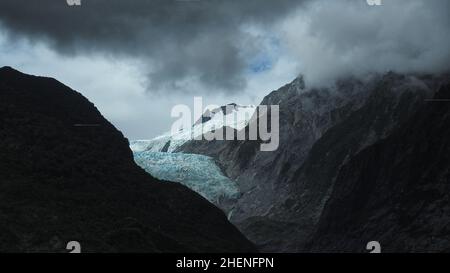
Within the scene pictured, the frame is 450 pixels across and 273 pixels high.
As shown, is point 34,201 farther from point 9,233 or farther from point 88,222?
point 9,233

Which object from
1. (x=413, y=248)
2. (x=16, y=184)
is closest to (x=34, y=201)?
(x=16, y=184)

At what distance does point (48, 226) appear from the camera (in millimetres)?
A: 164375

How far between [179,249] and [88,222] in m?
20.3
